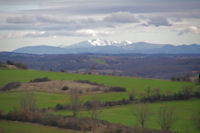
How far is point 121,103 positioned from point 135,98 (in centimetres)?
375

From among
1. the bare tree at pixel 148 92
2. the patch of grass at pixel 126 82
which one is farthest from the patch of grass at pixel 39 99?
the bare tree at pixel 148 92

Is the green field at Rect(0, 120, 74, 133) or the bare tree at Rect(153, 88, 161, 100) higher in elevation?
the green field at Rect(0, 120, 74, 133)

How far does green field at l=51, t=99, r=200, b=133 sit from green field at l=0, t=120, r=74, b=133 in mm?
9016

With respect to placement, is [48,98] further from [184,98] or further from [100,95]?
[184,98]

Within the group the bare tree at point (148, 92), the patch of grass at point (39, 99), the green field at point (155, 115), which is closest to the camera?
the green field at point (155, 115)

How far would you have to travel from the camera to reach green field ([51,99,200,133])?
38.7 m

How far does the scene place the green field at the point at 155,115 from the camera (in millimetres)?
38672

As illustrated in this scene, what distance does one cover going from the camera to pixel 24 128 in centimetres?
3384

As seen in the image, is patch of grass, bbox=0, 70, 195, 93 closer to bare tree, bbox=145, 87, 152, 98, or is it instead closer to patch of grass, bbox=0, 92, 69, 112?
bare tree, bbox=145, 87, 152, 98

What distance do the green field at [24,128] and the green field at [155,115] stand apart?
9.02 m

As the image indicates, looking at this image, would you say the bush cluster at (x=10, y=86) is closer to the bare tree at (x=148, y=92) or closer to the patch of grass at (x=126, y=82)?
the patch of grass at (x=126, y=82)

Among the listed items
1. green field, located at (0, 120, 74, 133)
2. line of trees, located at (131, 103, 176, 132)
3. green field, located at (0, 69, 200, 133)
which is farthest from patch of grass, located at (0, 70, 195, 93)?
green field, located at (0, 120, 74, 133)

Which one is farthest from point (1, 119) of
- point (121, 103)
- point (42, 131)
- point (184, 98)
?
point (184, 98)

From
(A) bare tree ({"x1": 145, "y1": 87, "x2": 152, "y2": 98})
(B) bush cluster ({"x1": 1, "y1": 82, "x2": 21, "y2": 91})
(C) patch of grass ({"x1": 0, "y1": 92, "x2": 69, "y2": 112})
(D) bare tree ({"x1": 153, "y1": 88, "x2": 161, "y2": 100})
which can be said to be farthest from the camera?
(B) bush cluster ({"x1": 1, "y1": 82, "x2": 21, "y2": 91})
